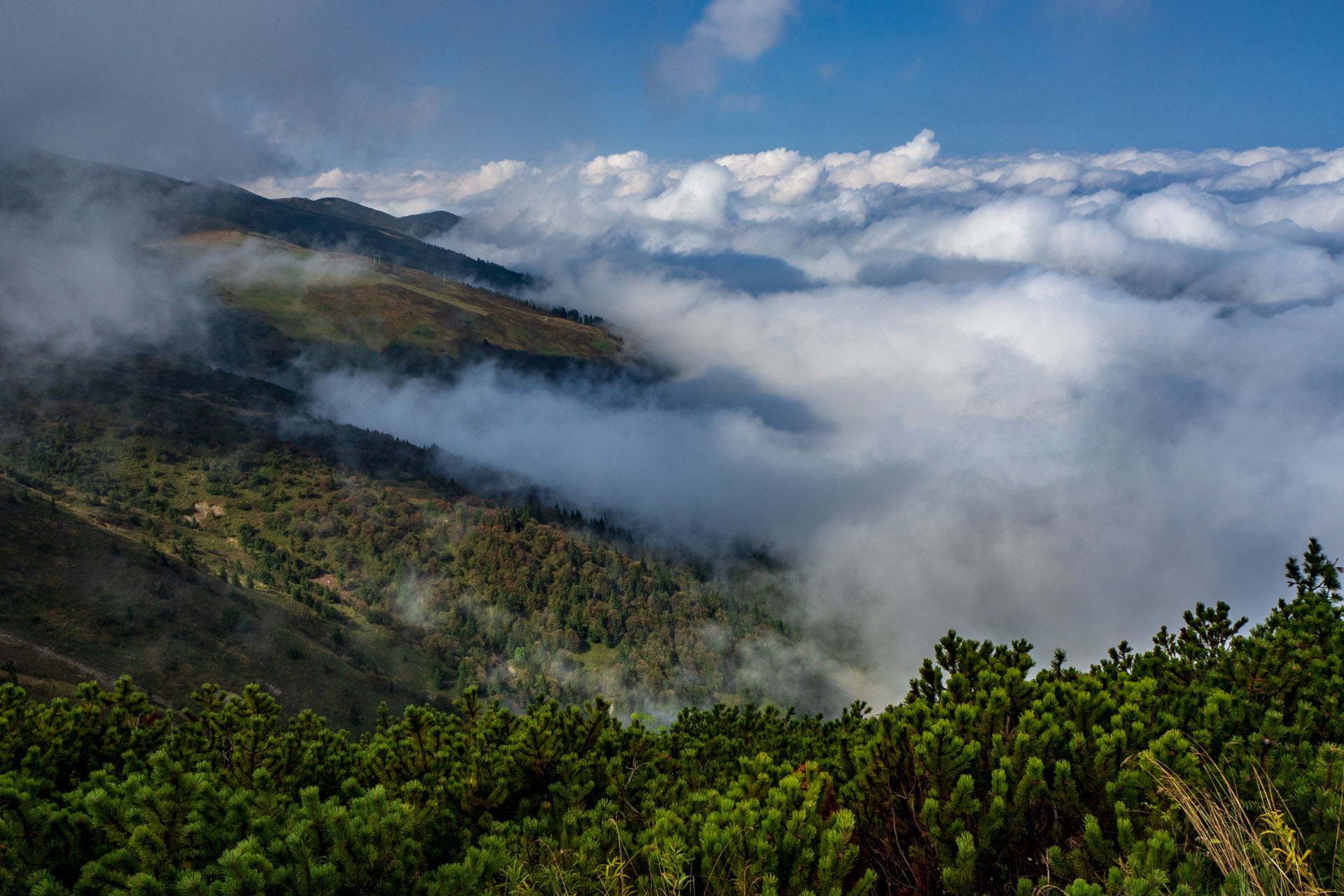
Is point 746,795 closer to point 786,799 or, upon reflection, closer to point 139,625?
point 786,799

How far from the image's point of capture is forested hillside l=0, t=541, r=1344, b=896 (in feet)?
22.7

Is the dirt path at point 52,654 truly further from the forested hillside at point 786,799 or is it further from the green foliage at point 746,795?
the forested hillside at point 786,799

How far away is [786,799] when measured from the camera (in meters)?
8.58

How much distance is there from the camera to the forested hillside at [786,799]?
22.7 feet

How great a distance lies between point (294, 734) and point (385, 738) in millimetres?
1787

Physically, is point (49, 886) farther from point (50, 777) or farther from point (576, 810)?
point (576, 810)

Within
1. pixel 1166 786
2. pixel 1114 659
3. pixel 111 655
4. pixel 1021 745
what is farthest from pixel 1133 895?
pixel 111 655

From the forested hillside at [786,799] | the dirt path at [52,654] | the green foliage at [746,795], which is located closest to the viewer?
the forested hillside at [786,799]

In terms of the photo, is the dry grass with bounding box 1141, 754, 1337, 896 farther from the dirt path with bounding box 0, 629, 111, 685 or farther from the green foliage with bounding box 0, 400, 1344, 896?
the dirt path with bounding box 0, 629, 111, 685

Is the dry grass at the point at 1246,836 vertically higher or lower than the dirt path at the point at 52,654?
higher

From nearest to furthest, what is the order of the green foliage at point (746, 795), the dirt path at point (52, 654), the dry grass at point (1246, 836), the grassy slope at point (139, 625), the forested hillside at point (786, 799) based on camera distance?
the dry grass at point (1246, 836)
the forested hillside at point (786, 799)
the green foliage at point (746, 795)
the dirt path at point (52, 654)
the grassy slope at point (139, 625)

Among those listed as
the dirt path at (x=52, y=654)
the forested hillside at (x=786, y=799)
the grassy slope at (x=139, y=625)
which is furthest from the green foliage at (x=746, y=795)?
the dirt path at (x=52, y=654)

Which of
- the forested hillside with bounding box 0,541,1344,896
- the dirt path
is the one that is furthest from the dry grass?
the dirt path

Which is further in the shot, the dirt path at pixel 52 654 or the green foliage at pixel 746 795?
the dirt path at pixel 52 654
